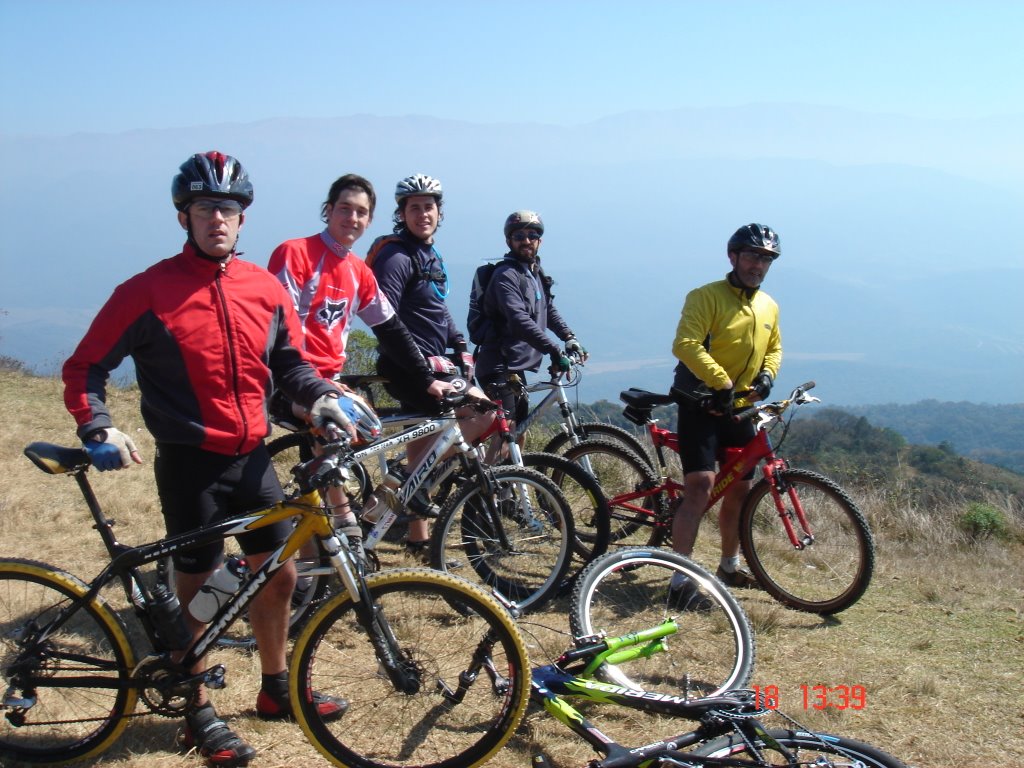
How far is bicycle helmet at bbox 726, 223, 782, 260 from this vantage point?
504 centimetres

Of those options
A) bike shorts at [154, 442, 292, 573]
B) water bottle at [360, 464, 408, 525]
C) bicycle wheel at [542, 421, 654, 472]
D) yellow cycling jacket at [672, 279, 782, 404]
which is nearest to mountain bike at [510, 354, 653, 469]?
bicycle wheel at [542, 421, 654, 472]

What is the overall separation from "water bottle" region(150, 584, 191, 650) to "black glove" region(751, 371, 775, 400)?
361 centimetres

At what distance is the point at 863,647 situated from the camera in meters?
4.75

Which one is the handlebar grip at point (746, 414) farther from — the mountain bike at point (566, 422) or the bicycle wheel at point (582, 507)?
the mountain bike at point (566, 422)

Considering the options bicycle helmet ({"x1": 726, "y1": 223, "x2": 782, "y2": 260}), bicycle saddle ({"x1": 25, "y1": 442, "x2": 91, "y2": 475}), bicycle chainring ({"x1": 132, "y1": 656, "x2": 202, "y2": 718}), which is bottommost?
bicycle chainring ({"x1": 132, "y1": 656, "x2": 202, "y2": 718})

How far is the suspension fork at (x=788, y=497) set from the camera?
17.1 feet

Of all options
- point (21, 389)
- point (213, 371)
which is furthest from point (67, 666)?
point (21, 389)

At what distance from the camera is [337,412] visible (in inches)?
126

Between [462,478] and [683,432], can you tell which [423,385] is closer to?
[462,478]

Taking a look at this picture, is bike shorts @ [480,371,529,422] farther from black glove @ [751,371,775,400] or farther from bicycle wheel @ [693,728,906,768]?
bicycle wheel @ [693,728,906,768]

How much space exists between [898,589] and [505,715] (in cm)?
374

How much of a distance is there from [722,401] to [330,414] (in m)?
2.69

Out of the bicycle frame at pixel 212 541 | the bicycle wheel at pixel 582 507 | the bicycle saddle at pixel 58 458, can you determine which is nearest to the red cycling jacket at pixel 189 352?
the bicycle saddle at pixel 58 458
